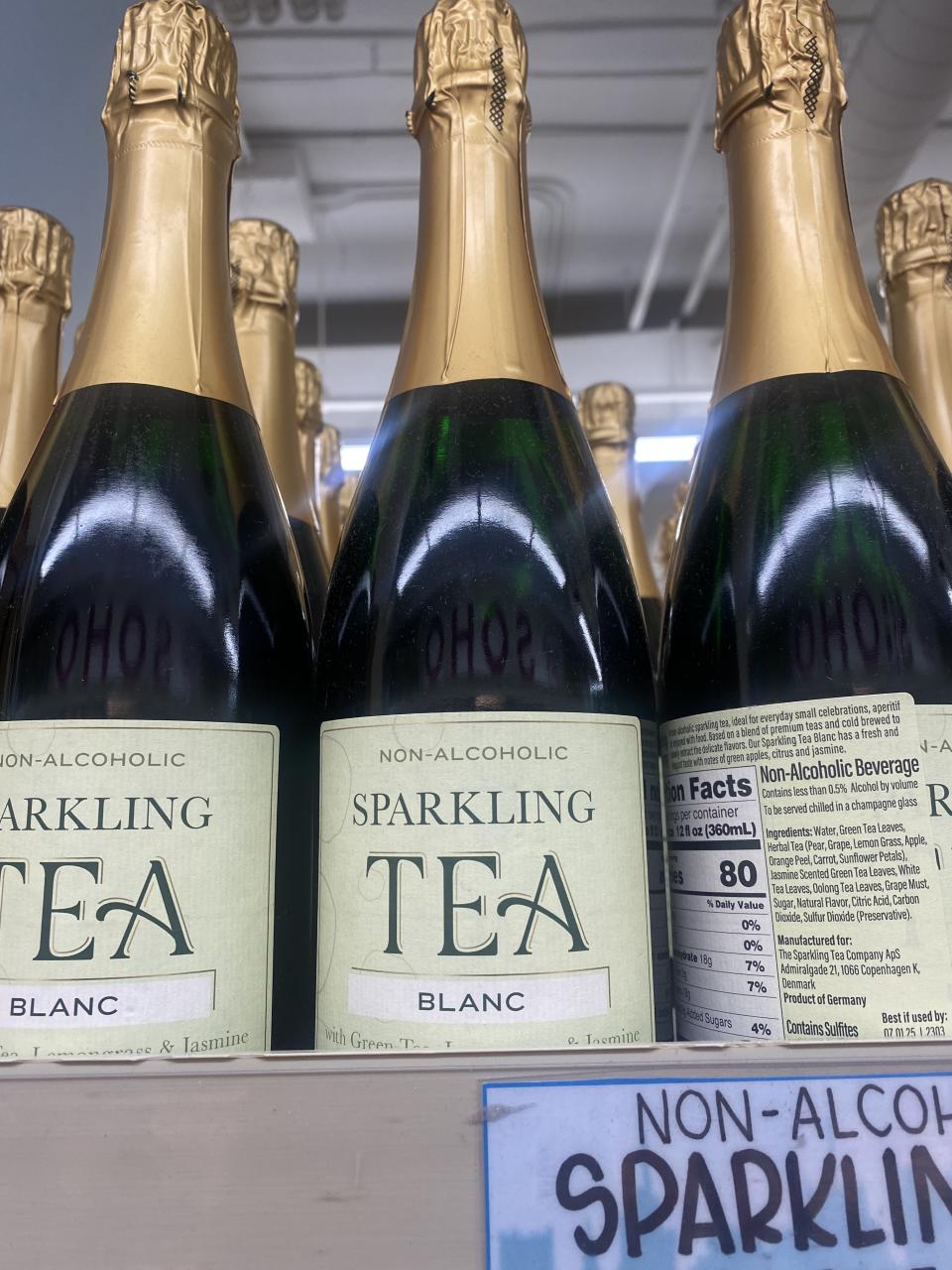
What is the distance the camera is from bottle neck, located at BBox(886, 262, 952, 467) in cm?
68

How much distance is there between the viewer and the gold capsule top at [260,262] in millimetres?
727

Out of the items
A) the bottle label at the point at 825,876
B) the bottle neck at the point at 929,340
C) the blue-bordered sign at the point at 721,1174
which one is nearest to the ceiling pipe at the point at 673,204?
the bottle neck at the point at 929,340

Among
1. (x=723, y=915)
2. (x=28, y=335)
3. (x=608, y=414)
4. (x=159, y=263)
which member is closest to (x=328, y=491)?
(x=608, y=414)

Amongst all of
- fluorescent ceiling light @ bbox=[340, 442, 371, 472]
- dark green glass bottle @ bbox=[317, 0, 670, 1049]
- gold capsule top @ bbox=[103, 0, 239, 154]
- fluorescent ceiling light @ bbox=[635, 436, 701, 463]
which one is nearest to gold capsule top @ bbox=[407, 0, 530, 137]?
dark green glass bottle @ bbox=[317, 0, 670, 1049]

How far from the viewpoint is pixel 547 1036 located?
0.35 meters

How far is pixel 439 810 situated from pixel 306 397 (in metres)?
0.67

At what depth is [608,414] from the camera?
1.00 m

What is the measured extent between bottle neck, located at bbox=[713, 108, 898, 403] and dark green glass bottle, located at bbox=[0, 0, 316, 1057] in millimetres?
289

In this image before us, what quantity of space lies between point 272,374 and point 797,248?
40 centimetres

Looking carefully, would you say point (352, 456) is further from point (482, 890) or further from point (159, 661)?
point (482, 890)

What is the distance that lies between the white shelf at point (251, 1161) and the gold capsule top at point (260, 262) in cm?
61

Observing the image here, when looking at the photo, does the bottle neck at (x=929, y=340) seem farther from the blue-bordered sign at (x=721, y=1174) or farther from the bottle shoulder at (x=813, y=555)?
the blue-bordered sign at (x=721, y=1174)

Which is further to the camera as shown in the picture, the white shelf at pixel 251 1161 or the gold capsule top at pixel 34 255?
the gold capsule top at pixel 34 255

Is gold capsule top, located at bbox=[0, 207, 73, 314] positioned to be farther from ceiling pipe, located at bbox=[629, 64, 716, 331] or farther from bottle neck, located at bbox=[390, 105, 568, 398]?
ceiling pipe, located at bbox=[629, 64, 716, 331]
